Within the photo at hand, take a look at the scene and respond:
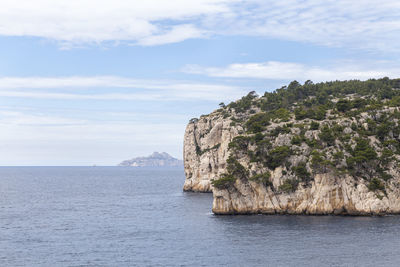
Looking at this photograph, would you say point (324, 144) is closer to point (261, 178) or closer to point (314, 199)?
point (314, 199)

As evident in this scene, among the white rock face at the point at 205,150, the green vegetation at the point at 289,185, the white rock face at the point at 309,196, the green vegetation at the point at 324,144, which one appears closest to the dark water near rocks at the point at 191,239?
the white rock face at the point at 309,196

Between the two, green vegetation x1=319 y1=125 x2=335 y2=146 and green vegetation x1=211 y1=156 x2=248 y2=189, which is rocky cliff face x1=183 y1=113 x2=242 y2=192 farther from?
green vegetation x1=319 y1=125 x2=335 y2=146

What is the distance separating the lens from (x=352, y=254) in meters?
59.2

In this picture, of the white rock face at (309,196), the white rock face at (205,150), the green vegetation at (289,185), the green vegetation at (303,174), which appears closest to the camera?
the white rock face at (309,196)

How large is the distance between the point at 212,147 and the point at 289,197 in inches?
2483

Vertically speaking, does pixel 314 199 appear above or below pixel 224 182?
below

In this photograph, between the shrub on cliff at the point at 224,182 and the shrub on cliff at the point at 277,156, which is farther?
the shrub on cliff at the point at 277,156

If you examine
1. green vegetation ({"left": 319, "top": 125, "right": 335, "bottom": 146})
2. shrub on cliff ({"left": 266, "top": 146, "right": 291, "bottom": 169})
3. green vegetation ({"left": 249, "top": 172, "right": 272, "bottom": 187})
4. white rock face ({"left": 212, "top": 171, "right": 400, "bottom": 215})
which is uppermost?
green vegetation ({"left": 319, "top": 125, "right": 335, "bottom": 146})

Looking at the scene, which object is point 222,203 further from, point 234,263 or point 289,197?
point 234,263

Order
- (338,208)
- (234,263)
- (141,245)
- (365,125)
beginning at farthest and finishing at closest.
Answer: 1. (365,125)
2. (338,208)
3. (141,245)
4. (234,263)

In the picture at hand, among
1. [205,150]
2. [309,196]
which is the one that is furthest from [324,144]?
[205,150]

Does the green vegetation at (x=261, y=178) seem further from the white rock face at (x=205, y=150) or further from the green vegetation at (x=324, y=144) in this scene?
the white rock face at (x=205, y=150)

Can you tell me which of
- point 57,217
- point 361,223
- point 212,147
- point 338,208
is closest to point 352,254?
point 361,223

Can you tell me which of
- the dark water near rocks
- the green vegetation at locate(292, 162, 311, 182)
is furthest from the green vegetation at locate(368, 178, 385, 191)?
the green vegetation at locate(292, 162, 311, 182)
